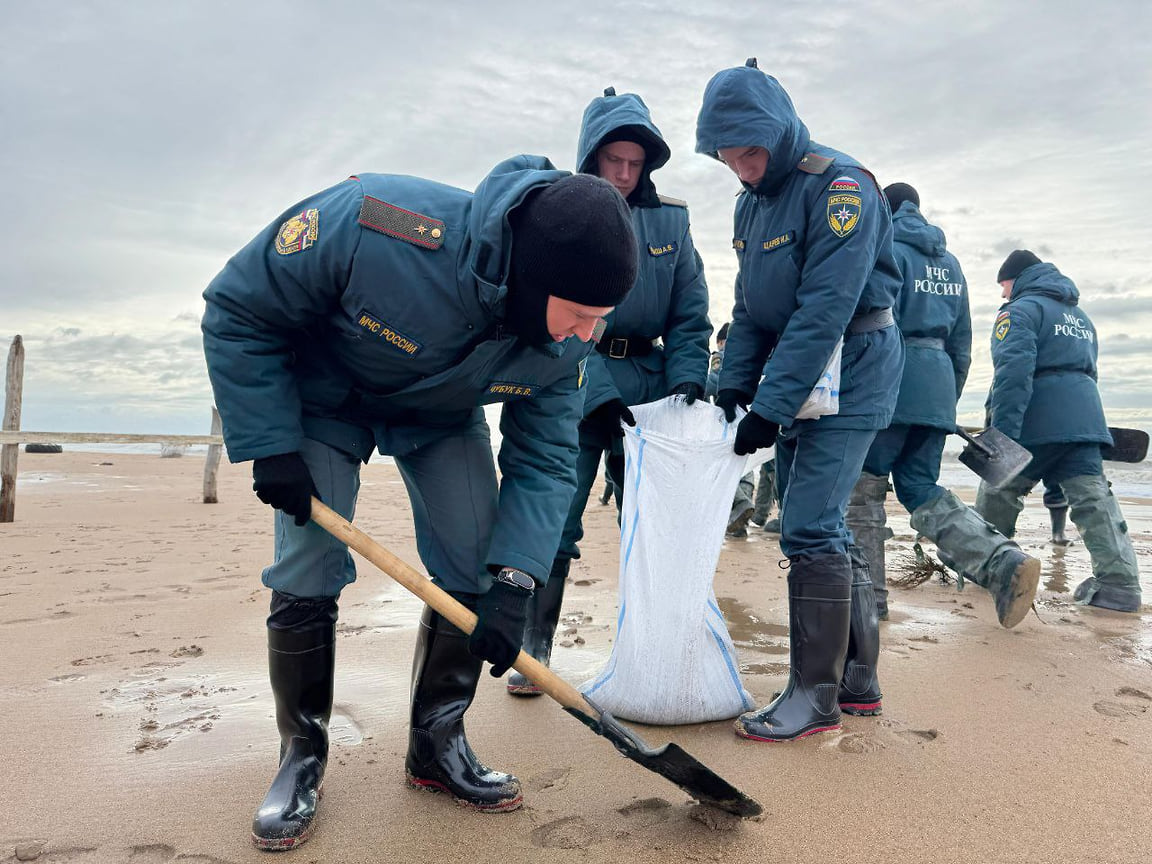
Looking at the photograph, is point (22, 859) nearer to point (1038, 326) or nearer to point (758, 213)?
point (758, 213)

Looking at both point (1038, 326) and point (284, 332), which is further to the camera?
point (1038, 326)

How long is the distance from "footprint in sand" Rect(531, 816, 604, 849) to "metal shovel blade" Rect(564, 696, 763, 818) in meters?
0.18

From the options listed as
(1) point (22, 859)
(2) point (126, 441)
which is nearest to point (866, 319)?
(1) point (22, 859)

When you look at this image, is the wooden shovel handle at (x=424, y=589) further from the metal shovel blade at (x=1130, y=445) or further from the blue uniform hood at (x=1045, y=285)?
the metal shovel blade at (x=1130, y=445)

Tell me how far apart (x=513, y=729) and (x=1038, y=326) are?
382 centimetres

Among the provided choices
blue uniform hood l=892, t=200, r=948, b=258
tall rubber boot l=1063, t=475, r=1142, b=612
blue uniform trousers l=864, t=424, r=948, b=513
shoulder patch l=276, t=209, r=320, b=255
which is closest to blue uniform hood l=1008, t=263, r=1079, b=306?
tall rubber boot l=1063, t=475, r=1142, b=612

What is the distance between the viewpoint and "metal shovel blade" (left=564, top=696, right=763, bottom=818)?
169 cm

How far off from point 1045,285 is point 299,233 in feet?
14.5

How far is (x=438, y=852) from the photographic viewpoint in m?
1.64

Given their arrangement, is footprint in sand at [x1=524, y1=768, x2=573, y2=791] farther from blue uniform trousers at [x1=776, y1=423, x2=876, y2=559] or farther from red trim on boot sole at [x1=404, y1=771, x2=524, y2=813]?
blue uniform trousers at [x1=776, y1=423, x2=876, y2=559]

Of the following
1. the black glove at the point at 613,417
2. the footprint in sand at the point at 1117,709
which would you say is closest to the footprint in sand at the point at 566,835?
the black glove at the point at 613,417

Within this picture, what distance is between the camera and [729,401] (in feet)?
8.52

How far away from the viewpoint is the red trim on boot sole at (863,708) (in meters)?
2.43

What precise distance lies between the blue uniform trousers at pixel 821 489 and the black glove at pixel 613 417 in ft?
1.82
